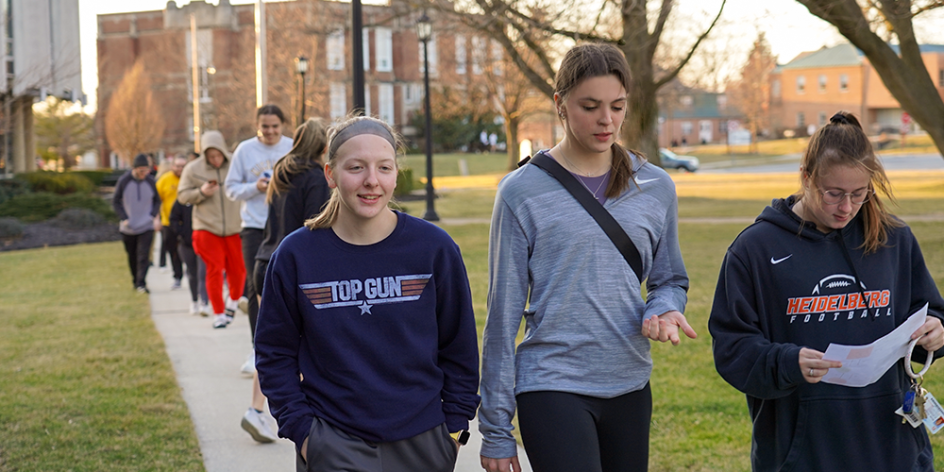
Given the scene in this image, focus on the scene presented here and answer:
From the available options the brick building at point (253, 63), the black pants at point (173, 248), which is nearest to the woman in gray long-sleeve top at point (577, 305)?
the black pants at point (173, 248)

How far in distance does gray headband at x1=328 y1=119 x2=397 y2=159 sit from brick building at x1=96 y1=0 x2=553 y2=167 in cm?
2293

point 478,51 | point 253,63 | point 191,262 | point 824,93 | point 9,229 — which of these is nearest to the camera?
point 191,262

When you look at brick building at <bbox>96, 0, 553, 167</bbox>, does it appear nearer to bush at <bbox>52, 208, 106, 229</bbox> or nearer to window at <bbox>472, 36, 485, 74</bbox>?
window at <bbox>472, 36, 485, 74</bbox>

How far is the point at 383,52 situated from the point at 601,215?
7100 centimetres

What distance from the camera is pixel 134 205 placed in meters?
13.4

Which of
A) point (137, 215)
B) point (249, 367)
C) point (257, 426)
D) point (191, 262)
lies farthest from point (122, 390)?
point (137, 215)

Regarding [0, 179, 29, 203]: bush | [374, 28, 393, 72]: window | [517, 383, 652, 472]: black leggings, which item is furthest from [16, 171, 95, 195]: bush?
[374, 28, 393, 72]: window

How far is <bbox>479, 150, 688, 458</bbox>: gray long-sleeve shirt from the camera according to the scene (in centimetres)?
298

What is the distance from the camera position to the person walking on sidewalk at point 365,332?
115 inches

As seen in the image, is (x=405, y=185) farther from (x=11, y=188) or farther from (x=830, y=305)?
(x=830, y=305)

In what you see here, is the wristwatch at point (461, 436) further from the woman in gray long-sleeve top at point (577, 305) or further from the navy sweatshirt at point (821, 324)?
the navy sweatshirt at point (821, 324)

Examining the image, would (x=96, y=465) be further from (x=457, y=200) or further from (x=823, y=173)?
(x=457, y=200)

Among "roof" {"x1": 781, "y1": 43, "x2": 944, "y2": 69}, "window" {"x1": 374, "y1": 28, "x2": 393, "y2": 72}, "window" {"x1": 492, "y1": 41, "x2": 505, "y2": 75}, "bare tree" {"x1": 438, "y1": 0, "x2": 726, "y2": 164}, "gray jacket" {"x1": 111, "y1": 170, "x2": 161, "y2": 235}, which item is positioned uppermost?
"roof" {"x1": 781, "y1": 43, "x2": 944, "y2": 69}

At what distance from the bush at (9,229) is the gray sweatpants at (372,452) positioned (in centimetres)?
2264
